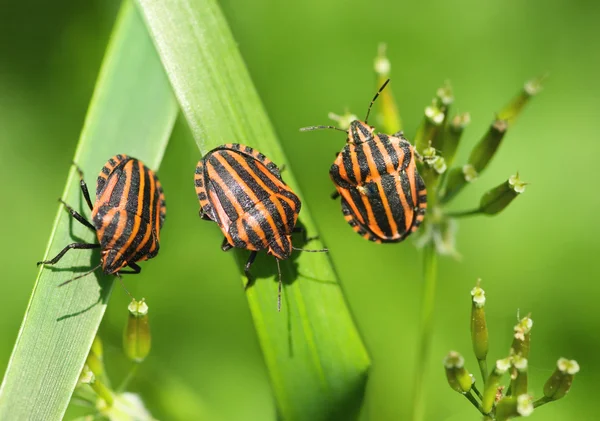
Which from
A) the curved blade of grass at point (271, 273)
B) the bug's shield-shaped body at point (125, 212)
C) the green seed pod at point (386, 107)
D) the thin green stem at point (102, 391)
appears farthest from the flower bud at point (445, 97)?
the thin green stem at point (102, 391)

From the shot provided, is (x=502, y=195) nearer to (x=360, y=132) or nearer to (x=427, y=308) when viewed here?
(x=427, y=308)

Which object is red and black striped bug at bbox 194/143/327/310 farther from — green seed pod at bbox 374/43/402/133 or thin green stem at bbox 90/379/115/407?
thin green stem at bbox 90/379/115/407

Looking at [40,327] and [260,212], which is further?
[260,212]

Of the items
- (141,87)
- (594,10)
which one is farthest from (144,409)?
(594,10)

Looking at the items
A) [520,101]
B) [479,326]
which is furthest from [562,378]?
[520,101]

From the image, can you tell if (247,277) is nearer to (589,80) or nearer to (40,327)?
(40,327)

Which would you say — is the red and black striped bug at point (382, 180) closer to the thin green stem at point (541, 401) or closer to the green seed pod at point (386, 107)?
the green seed pod at point (386, 107)
